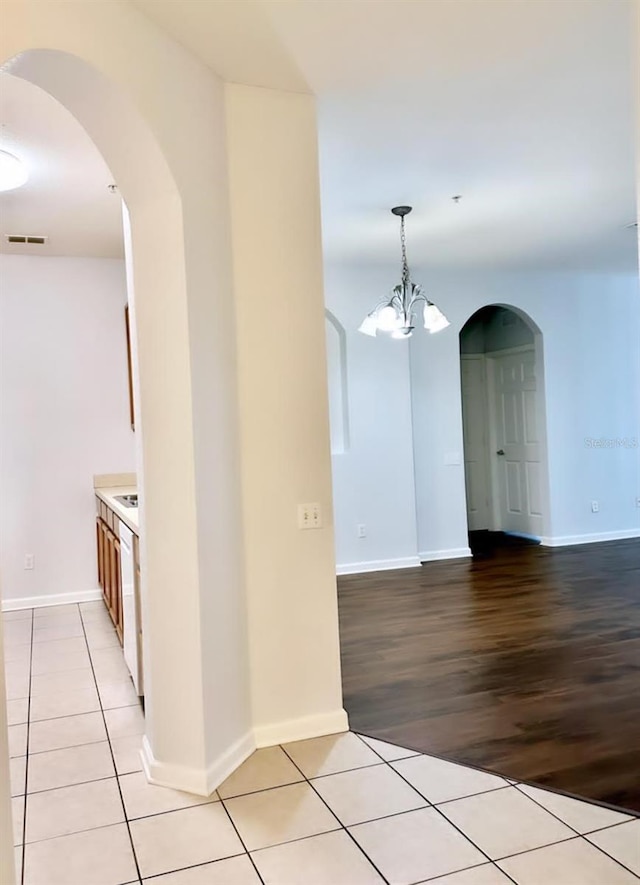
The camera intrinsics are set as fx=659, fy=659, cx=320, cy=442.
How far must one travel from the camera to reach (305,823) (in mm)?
2127

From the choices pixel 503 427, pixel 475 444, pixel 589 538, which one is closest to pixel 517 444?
pixel 503 427

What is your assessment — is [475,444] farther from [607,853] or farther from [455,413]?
[607,853]

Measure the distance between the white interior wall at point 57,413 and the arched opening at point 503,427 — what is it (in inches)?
149

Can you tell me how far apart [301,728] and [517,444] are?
207 inches

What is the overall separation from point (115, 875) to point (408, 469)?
4.43m

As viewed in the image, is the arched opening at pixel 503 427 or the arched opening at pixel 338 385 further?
the arched opening at pixel 503 427

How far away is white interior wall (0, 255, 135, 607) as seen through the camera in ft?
16.3

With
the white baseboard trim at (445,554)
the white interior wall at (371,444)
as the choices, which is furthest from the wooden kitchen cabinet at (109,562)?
the white baseboard trim at (445,554)

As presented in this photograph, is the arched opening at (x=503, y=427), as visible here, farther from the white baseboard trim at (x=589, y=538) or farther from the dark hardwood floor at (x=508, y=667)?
the dark hardwood floor at (x=508, y=667)

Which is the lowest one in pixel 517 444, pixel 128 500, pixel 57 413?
pixel 128 500

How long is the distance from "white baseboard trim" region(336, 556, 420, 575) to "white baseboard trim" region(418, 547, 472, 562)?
196 millimetres

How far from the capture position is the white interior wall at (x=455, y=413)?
5859mm

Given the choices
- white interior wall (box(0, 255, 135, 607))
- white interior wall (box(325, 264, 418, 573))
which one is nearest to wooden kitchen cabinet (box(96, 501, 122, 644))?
white interior wall (box(0, 255, 135, 607))

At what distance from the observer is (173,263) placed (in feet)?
7.69
